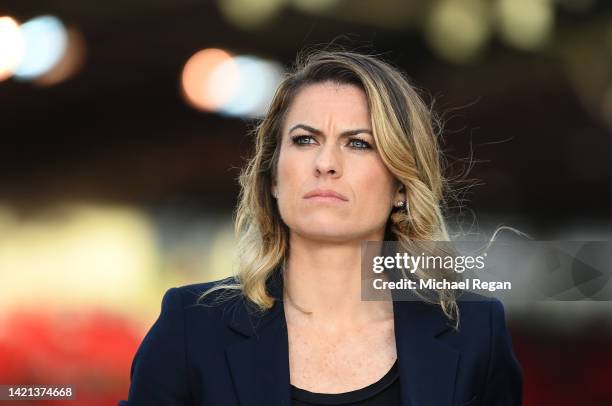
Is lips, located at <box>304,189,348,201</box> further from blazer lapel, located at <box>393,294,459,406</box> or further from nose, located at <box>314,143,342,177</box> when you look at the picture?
blazer lapel, located at <box>393,294,459,406</box>

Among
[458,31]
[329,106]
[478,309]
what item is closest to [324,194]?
[329,106]

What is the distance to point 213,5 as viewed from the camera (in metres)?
4.04

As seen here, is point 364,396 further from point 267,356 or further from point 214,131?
point 214,131

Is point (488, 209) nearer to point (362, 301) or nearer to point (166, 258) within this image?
point (166, 258)

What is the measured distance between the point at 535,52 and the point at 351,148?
2.22m

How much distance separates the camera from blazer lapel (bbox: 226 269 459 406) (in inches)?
83.8

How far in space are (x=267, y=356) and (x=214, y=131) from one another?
2158 millimetres

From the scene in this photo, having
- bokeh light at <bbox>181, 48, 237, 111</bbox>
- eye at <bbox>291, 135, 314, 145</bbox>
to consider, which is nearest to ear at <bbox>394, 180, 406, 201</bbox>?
eye at <bbox>291, 135, 314, 145</bbox>

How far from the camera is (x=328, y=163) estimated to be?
7.27ft

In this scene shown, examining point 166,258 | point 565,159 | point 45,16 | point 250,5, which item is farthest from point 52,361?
point 565,159

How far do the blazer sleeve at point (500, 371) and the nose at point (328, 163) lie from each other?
1.98ft

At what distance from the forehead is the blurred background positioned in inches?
63.2

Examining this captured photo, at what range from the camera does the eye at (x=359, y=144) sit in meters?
2.32

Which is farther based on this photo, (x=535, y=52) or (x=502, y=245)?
(x=535, y=52)
